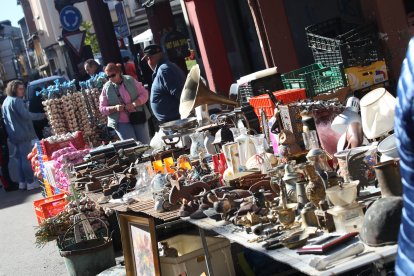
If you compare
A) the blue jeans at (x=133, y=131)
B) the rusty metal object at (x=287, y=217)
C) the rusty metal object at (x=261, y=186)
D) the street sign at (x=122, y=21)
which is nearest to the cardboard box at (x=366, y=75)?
the blue jeans at (x=133, y=131)

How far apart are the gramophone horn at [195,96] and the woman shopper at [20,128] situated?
24.1 feet

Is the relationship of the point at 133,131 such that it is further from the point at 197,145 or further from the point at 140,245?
the point at 140,245

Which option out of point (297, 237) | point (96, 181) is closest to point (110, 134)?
point (96, 181)

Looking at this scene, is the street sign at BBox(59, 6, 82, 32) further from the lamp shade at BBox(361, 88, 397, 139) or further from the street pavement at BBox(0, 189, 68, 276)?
the lamp shade at BBox(361, 88, 397, 139)

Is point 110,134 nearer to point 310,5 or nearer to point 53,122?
point 53,122

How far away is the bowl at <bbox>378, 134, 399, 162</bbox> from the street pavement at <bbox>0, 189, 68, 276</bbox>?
5141 millimetres

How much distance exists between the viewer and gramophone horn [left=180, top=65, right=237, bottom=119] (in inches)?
341

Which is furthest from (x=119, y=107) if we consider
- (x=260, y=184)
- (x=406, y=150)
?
(x=406, y=150)

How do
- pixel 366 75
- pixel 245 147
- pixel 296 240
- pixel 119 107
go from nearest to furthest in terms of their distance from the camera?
pixel 296 240 → pixel 245 147 → pixel 366 75 → pixel 119 107

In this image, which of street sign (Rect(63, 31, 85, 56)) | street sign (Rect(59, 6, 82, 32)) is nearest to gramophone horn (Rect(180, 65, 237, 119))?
street sign (Rect(63, 31, 85, 56))

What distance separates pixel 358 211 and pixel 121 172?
15.4ft

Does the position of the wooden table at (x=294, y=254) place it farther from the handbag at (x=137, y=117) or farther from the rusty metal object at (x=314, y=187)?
the handbag at (x=137, y=117)

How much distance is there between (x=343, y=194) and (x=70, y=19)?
19.3 m

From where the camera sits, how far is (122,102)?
12250 millimetres
